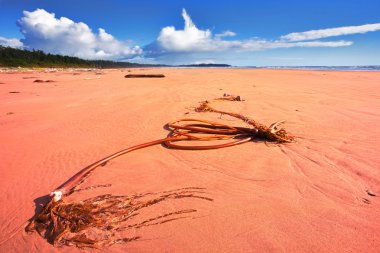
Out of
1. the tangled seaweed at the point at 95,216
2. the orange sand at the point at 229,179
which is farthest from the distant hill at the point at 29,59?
the tangled seaweed at the point at 95,216

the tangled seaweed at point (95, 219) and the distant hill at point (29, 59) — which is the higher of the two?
the distant hill at point (29, 59)

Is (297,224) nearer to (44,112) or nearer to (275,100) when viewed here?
(275,100)

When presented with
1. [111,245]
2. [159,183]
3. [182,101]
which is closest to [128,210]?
[111,245]

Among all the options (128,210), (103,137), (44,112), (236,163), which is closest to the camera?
(128,210)

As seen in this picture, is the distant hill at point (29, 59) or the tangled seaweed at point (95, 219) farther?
the distant hill at point (29, 59)

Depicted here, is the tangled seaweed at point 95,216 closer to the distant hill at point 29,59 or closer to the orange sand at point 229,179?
the orange sand at point 229,179

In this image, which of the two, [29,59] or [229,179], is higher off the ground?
[29,59]

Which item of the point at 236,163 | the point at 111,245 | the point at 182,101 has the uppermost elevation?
the point at 182,101

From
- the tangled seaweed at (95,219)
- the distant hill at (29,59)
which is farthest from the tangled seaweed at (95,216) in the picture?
the distant hill at (29,59)

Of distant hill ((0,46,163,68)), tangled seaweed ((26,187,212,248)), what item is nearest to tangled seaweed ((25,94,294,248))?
tangled seaweed ((26,187,212,248))

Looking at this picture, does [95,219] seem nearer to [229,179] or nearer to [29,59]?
[229,179]

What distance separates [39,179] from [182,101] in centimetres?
426

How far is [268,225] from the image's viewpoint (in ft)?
5.48

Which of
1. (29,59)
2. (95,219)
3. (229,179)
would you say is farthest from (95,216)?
(29,59)
